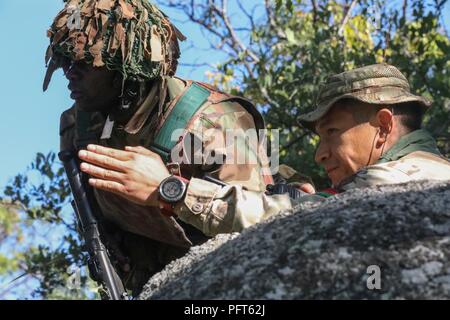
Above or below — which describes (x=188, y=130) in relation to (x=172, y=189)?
above

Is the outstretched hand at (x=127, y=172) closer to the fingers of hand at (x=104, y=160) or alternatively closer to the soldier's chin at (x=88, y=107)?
the fingers of hand at (x=104, y=160)

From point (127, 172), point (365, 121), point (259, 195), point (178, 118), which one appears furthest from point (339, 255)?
point (178, 118)

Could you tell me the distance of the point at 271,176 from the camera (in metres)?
4.27

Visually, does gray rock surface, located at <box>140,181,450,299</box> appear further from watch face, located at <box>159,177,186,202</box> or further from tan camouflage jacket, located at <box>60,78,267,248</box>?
tan camouflage jacket, located at <box>60,78,267,248</box>

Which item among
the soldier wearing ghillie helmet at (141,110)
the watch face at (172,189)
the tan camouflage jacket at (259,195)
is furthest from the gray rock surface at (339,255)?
the soldier wearing ghillie helmet at (141,110)

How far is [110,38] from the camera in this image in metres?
4.06

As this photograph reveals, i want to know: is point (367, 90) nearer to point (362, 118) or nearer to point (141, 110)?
point (362, 118)

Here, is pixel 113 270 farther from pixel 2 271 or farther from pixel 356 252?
pixel 2 271

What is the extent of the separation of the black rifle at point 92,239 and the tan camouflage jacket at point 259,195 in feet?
2.29

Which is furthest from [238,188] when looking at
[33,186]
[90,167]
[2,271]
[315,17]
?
[2,271]

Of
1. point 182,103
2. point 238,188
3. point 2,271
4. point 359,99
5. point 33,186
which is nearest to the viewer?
point 238,188

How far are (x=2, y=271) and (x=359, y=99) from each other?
8.25 meters

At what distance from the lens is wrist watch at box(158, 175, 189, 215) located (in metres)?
3.28

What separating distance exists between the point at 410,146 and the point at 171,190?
94cm
